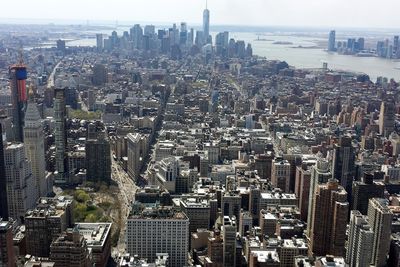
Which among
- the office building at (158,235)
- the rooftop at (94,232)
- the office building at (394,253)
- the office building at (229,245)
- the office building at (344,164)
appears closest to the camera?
the rooftop at (94,232)

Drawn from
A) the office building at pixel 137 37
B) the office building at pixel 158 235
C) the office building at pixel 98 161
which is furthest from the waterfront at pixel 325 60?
the office building at pixel 158 235

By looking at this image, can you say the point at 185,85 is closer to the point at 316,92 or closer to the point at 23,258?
the point at 316,92

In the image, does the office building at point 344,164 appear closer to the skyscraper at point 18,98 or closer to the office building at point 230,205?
the office building at point 230,205

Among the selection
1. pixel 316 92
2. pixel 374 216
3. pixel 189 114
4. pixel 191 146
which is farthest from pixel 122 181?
pixel 316 92

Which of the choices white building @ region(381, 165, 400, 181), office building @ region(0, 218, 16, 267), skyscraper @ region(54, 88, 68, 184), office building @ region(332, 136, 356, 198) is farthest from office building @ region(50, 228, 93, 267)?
white building @ region(381, 165, 400, 181)

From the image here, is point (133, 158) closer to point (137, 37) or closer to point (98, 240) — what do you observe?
point (98, 240)

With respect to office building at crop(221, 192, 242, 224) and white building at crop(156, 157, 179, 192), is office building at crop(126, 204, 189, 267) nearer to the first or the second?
office building at crop(221, 192, 242, 224)
